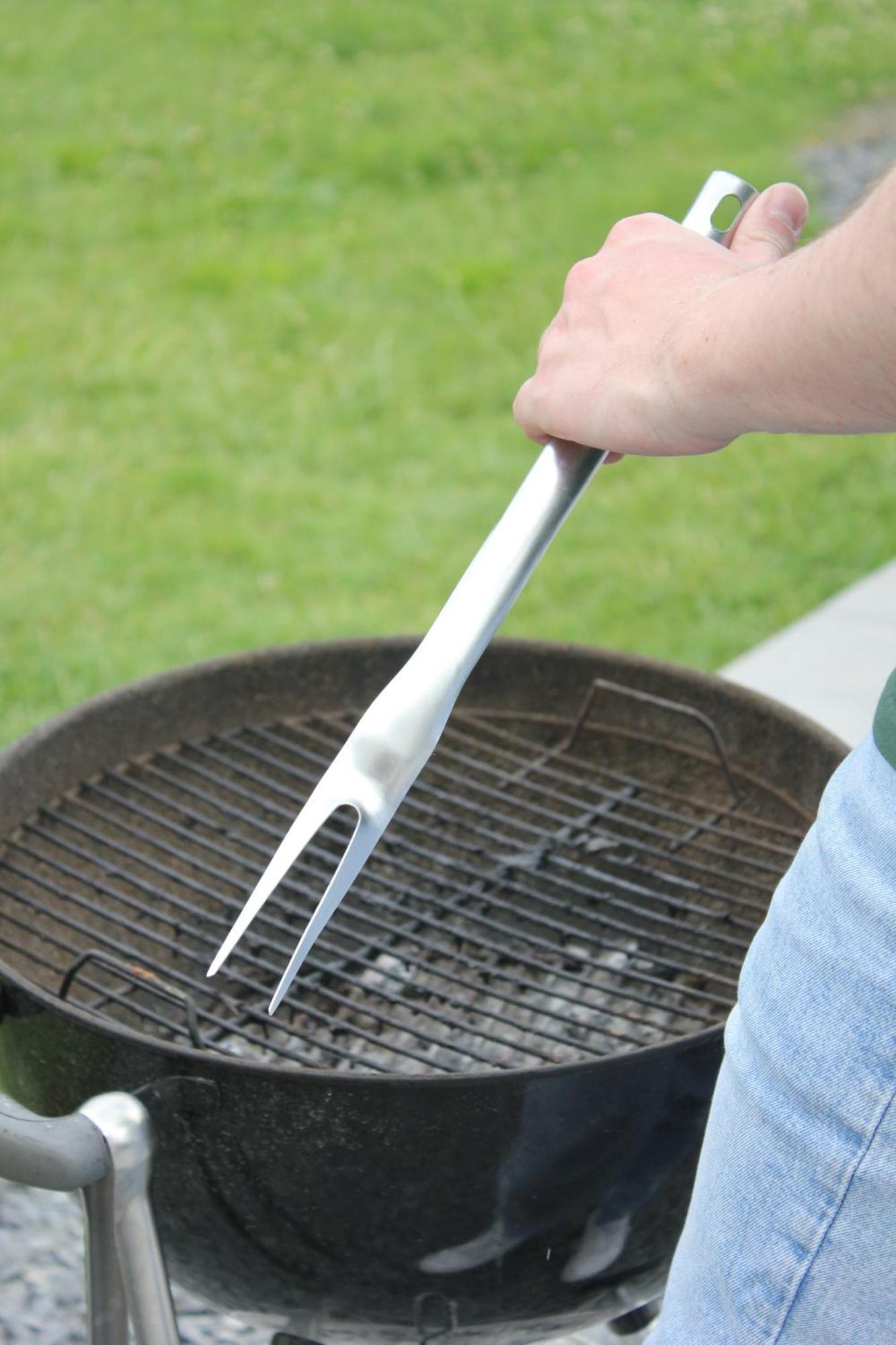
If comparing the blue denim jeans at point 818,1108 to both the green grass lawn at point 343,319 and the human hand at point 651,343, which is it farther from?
the green grass lawn at point 343,319

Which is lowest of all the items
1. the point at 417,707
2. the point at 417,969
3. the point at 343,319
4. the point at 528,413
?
the point at 343,319

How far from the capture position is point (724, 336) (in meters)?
0.86

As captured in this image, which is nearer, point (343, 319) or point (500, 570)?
point (500, 570)

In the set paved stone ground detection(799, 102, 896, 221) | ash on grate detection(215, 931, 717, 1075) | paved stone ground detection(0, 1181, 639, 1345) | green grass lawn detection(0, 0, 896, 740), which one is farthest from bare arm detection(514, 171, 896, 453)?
paved stone ground detection(799, 102, 896, 221)

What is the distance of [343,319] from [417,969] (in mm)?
3065

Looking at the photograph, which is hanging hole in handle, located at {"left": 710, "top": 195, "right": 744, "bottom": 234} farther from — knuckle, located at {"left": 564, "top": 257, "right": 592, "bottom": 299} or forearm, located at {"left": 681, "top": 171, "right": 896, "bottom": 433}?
forearm, located at {"left": 681, "top": 171, "right": 896, "bottom": 433}

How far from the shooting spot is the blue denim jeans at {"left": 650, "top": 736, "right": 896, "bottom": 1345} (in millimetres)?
774

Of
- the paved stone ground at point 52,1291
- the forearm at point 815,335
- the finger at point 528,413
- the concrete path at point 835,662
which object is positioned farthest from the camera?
the concrete path at point 835,662

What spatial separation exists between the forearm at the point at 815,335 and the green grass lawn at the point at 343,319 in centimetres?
218

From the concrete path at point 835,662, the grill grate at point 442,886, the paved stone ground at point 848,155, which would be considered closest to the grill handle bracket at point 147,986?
the grill grate at point 442,886

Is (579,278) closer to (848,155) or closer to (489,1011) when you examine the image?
(489,1011)

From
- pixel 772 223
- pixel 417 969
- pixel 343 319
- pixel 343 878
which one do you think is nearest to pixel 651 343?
pixel 772 223

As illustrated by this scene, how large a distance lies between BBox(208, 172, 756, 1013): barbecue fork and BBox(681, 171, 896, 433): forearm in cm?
15

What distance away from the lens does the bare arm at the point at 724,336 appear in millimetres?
767
